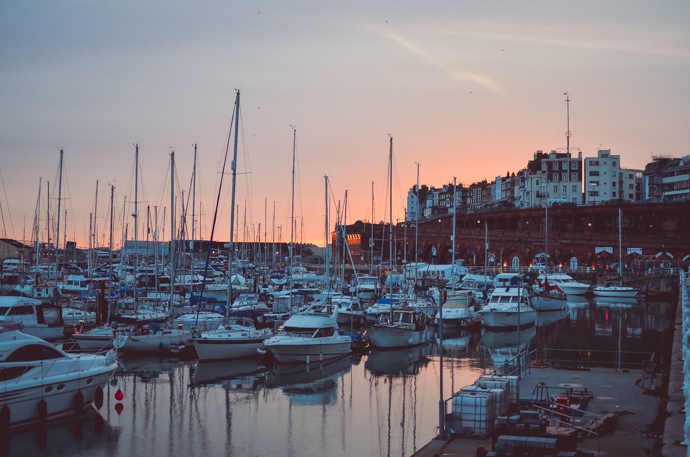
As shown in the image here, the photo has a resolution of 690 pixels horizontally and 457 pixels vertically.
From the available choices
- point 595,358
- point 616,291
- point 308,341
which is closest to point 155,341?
point 308,341

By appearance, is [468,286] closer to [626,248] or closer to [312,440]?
[626,248]

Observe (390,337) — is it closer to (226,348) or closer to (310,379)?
(310,379)

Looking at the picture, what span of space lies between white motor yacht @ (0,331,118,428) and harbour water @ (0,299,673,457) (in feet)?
2.00

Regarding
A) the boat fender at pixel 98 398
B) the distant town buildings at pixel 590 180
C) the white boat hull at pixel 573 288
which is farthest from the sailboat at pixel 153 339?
the distant town buildings at pixel 590 180

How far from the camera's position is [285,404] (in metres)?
28.3

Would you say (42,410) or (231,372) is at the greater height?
(42,410)

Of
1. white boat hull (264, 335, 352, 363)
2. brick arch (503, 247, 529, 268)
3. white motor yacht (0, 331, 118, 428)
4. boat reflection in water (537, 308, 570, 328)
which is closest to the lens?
white motor yacht (0, 331, 118, 428)

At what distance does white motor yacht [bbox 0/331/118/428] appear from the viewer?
23.0 metres

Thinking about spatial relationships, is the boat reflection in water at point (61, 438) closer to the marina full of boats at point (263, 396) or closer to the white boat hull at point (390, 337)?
the marina full of boats at point (263, 396)

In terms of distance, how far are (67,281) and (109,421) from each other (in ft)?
156

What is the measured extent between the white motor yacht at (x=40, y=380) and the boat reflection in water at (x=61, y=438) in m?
0.39

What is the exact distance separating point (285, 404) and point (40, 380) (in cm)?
922

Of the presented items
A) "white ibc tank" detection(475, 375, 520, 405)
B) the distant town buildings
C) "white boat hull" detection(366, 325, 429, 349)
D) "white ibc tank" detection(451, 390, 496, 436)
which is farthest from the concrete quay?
the distant town buildings

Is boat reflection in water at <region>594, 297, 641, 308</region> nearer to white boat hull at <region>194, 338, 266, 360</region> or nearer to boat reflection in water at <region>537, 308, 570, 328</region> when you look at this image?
boat reflection in water at <region>537, 308, 570, 328</region>
